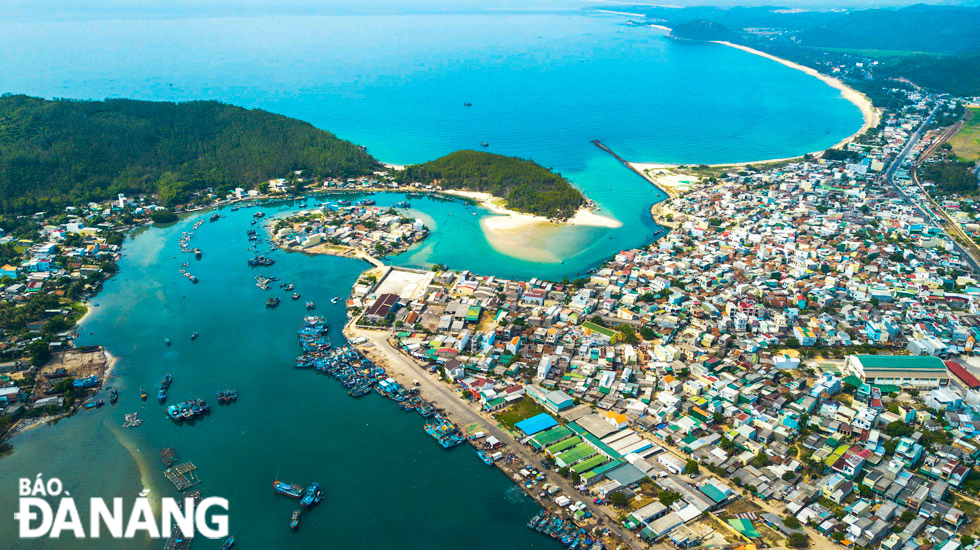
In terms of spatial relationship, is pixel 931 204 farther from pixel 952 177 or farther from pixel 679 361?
pixel 679 361

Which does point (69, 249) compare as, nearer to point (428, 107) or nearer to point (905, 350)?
point (905, 350)

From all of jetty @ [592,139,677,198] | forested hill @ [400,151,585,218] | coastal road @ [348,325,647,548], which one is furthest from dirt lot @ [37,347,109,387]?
jetty @ [592,139,677,198]

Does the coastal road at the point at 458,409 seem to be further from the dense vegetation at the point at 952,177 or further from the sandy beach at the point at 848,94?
the sandy beach at the point at 848,94

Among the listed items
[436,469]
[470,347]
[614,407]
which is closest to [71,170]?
[470,347]

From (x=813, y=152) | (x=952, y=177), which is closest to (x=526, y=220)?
(x=813, y=152)

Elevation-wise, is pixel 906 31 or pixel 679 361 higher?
pixel 906 31

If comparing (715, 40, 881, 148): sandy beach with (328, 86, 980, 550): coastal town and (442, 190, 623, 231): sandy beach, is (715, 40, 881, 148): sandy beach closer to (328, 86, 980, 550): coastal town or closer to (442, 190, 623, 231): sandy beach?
(442, 190, 623, 231): sandy beach
